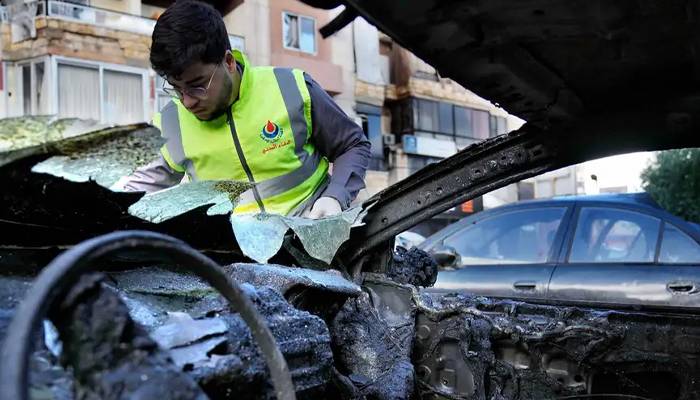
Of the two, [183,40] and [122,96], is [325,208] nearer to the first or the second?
[183,40]

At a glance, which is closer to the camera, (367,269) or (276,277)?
(276,277)

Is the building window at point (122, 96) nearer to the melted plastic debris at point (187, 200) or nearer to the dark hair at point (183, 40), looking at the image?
the dark hair at point (183, 40)

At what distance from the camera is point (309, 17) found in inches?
899


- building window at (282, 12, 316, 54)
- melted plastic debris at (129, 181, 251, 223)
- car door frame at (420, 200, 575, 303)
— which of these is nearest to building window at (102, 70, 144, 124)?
building window at (282, 12, 316, 54)

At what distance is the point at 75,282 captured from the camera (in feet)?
3.01

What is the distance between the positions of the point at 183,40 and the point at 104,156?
1046mm

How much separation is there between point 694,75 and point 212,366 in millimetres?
1668

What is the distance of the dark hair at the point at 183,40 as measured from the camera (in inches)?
91.0

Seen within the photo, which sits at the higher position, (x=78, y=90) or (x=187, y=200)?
(x=78, y=90)

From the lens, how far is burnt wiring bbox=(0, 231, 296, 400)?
2.56 ft

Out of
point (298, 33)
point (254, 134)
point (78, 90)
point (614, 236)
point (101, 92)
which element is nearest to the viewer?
point (254, 134)

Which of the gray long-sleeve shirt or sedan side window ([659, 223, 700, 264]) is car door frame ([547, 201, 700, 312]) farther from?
the gray long-sleeve shirt

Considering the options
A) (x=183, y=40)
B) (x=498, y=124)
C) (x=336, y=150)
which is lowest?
(x=336, y=150)

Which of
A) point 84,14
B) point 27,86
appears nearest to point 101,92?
point 27,86
